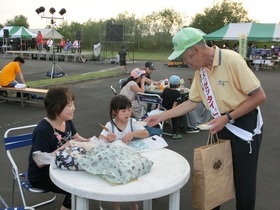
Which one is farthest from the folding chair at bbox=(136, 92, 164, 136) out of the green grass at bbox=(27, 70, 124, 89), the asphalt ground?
the green grass at bbox=(27, 70, 124, 89)

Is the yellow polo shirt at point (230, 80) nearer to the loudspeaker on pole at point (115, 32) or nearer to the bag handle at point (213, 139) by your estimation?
the bag handle at point (213, 139)

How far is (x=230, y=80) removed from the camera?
2297 mm

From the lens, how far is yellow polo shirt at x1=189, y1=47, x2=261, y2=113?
2.24m

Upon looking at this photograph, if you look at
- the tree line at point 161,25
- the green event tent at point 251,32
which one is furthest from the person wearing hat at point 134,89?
the tree line at point 161,25

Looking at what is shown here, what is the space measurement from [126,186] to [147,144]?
898 millimetres

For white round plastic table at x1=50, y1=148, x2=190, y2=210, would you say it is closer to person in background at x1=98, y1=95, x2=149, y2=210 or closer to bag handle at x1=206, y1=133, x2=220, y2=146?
bag handle at x1=206, y1=133, x2=220, y2=146

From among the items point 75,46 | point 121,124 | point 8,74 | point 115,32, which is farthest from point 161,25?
point 121,124

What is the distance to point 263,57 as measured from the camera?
22266 millimetres

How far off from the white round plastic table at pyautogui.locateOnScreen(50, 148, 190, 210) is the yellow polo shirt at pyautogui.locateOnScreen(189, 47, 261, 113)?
0.55 meters

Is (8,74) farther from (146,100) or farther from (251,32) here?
(251,32)

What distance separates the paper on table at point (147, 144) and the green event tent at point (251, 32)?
20.3 metres

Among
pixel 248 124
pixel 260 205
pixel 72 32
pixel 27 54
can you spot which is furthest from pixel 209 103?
pixel 72 32

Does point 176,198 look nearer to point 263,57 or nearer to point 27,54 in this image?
point 263,57

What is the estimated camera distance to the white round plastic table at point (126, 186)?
1911 mm
